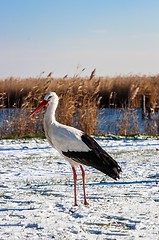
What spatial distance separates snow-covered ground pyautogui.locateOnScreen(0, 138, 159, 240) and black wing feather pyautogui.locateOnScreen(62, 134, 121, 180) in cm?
42

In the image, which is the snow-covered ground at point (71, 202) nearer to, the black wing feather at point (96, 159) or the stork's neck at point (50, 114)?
the black wing feather at point (96, 159)

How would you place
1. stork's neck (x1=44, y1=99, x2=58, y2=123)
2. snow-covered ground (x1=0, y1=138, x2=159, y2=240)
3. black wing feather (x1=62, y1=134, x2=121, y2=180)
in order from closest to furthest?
snow-covered ground (x1=0, y1=138, x2=159, y2=240) → black wing feather (x1=62, y1=134, x2=121, y2=180) → stork's neck (x1=44, y1=99, x2=58, y2=123)

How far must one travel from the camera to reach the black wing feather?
Answer: 647 cm

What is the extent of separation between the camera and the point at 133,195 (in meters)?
7.08

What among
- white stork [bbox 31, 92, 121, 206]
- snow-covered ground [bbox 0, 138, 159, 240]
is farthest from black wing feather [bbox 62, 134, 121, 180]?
snow-covered ground [bbox 0, 138, 159, 240]

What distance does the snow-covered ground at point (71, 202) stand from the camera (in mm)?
5230

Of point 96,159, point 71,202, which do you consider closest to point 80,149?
point 96,159

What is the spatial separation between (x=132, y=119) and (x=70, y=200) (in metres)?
10.2

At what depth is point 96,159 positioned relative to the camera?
657 centimetres

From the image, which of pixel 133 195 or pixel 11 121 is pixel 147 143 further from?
pixel 133 195

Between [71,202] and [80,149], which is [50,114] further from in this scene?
[71,202]

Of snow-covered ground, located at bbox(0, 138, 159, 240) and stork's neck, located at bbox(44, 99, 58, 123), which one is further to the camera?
stork's neck, located at bbox(44, 99, 58, 123)

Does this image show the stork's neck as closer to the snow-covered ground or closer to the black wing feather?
the black wing feather

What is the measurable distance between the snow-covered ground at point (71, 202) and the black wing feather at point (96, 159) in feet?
1.37
